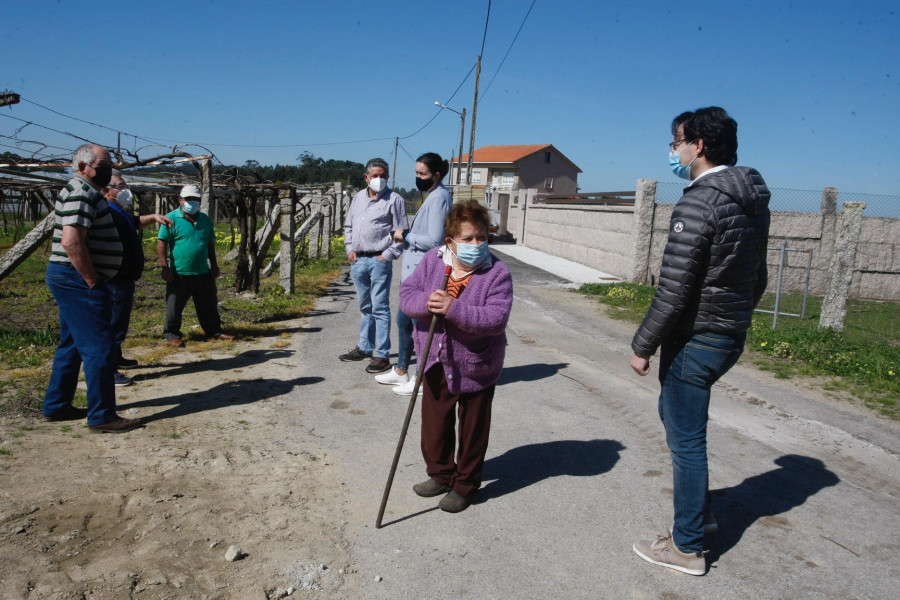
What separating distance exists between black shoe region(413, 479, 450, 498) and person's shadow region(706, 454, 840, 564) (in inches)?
56.7

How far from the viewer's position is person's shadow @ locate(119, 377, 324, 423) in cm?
515

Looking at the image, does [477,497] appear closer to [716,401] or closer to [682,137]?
[682,137]

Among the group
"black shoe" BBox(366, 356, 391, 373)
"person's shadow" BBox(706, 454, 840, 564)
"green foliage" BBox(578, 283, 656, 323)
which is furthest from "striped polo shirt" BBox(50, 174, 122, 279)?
"green foliage" BBox(578, 283, 656, 323)

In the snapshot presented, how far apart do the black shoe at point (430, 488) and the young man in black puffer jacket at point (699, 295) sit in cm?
116

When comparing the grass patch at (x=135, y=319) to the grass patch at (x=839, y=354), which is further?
the grass patch at (x=839, y=354)

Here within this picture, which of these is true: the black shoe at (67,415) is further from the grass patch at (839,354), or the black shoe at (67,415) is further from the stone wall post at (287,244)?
the stone wall post at (287,244)

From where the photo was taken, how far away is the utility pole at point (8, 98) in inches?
216

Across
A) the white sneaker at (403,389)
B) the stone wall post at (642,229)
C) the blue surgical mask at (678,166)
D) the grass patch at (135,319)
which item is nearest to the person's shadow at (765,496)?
the blue surgical mask at (678,166)

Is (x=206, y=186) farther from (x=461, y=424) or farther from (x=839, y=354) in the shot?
(x=839, y=354)

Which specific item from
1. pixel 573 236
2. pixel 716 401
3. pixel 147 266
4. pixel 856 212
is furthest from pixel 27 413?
pixel 573 236

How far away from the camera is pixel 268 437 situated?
4.64 metres

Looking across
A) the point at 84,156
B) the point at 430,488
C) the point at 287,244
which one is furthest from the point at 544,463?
the point at 287,244

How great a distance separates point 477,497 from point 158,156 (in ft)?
20.3

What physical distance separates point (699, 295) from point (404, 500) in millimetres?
1955
